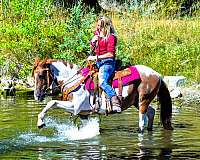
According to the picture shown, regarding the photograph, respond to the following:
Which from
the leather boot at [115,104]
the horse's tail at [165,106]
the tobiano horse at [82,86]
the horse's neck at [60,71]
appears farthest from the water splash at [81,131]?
the horse's tail at [165,106]

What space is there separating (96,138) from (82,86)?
1.05 m

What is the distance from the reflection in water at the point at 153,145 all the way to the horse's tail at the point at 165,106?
30 cm

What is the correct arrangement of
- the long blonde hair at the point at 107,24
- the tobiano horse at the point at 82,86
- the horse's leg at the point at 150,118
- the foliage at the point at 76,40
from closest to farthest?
the long blonde hair at the point at 107,24 < the tobiano horse at the point at 82,86 < the horse's leg at the point at 150,118 < the foliage at the point at 76,40

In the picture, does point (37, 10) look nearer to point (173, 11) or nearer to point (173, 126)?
point (173, 11)

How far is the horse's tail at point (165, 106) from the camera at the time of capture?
1270 cm

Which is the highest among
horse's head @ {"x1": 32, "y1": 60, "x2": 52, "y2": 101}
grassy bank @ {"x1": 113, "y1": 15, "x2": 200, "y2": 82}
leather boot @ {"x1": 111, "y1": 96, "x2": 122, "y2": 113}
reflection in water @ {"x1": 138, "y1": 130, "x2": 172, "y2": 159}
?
grassy bank @ {"x1": 113, "y1": 15, "x2": 200, "y2": 82}

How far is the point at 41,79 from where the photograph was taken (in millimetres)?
11867

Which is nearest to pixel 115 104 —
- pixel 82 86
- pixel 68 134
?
pixel 82 86

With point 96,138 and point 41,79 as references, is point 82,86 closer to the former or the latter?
point 41,79

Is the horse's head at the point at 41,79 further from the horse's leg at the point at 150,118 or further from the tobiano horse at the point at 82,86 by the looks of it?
the horse's leg at the point at 150,118

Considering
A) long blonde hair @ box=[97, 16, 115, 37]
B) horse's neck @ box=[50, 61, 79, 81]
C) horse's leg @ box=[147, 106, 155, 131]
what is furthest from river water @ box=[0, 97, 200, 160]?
long blonde hair @ box=[97, 16, 115, 37]

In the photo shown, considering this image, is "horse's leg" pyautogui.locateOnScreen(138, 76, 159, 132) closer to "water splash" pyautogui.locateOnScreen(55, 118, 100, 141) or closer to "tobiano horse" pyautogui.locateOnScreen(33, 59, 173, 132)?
"tobiano horse" pyautogui.locateOnScreen(33, 59, 173, 132)

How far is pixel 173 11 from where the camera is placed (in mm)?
26938

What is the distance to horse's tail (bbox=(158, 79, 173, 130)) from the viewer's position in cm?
1270
